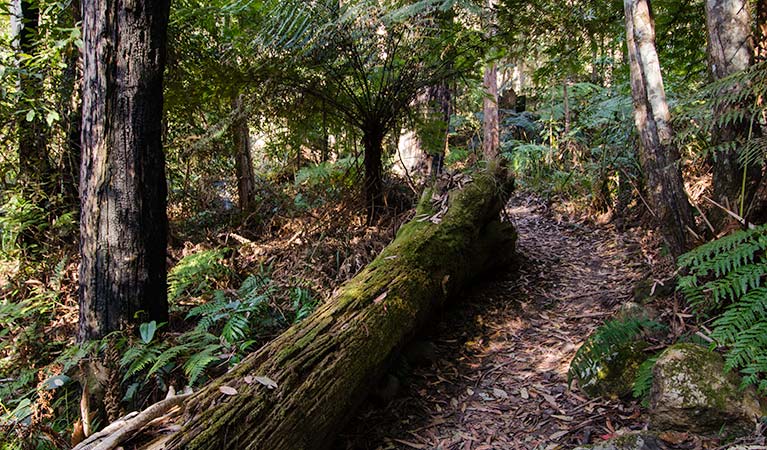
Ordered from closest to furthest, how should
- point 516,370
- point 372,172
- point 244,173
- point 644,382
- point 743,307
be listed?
point 743,307, point 644,382, point 516,370, point 372,172, point 244,173

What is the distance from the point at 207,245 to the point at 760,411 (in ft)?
15.7

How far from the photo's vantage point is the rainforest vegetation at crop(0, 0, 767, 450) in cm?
216

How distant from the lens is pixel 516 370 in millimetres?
3008

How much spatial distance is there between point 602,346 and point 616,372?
0.80 ft

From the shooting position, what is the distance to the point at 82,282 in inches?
111

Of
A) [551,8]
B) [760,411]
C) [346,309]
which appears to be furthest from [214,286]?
[551,8]

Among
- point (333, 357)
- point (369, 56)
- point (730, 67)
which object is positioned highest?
point (369, 56)

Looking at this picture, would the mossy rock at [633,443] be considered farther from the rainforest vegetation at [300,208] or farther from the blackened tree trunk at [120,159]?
the blackened tree trunk at [120,159]

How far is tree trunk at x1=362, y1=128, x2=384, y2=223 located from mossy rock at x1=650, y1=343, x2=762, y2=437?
3.18 meters

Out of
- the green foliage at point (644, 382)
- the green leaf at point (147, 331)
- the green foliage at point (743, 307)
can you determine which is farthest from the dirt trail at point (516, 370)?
the green leaf at point (147, 331)

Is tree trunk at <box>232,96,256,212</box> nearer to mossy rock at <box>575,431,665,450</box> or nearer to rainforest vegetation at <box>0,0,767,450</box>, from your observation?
rainforest vegetation at <box>0,0,767,450</box>

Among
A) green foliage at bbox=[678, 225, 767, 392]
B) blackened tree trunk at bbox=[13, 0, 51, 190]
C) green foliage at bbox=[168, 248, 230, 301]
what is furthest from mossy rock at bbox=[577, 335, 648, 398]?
blackened tree trunk at bbox=[13, 0, 51, 190]

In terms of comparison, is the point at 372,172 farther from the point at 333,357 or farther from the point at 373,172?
the point at 333,357

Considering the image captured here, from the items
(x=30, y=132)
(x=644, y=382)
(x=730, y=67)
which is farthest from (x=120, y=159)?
(x=730, y=67)
